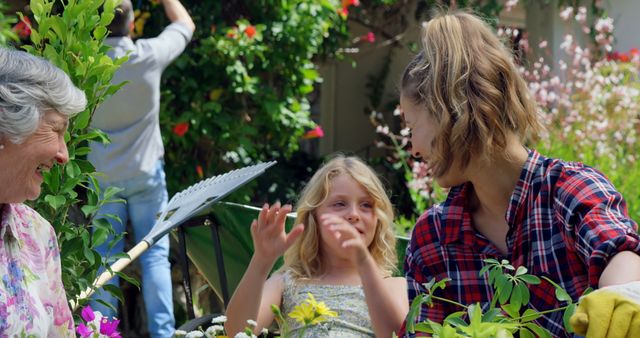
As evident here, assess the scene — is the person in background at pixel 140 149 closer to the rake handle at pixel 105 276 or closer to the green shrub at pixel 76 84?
the rake handle at pixel 105 276

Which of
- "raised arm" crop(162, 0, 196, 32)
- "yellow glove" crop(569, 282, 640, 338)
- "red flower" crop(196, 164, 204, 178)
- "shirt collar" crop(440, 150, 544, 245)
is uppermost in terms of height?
"yellow glove" crop(569, 282, 640, 338)

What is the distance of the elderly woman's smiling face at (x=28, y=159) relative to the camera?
2.13 metres

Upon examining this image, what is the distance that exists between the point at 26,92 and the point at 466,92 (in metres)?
0.86

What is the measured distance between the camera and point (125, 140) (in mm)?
4508

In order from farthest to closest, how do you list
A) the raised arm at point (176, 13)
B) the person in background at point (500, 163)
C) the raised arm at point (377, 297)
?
the raised arm at point (176, 13), the raised arm at point (377, 297), the person in background at point (500, 163)

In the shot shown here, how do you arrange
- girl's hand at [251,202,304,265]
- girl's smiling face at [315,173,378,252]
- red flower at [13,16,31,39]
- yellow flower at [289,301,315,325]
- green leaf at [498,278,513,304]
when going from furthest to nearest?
1. red flower at [13,16,31,39]
2. girl's smiling face at [315,173,378,252]
3. girl's hand at [251,202,304,265]
4. yellow flower at [289,301,315,325]
5. green leaf at [498,278,513,304]

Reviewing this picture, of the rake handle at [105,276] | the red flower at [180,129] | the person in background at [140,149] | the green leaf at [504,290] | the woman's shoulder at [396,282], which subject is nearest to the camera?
the green leaf at [504,290]

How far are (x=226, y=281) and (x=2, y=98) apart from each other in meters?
1.57

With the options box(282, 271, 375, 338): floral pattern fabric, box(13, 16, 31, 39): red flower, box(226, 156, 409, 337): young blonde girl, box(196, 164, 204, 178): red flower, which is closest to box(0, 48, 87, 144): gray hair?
box(226, 156, 409, 337): young blonde girl

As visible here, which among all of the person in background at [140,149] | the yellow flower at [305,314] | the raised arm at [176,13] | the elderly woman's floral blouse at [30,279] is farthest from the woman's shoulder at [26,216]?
the raised arm at [176,13]

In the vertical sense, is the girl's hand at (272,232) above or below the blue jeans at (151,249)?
above

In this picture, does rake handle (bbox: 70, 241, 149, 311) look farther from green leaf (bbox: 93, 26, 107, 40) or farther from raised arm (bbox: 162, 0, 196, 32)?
raised arm (bbox: 162, 0, 196, 32)

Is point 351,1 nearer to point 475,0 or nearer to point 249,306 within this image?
point 475,0

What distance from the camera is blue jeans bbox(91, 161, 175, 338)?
14.8 feet
